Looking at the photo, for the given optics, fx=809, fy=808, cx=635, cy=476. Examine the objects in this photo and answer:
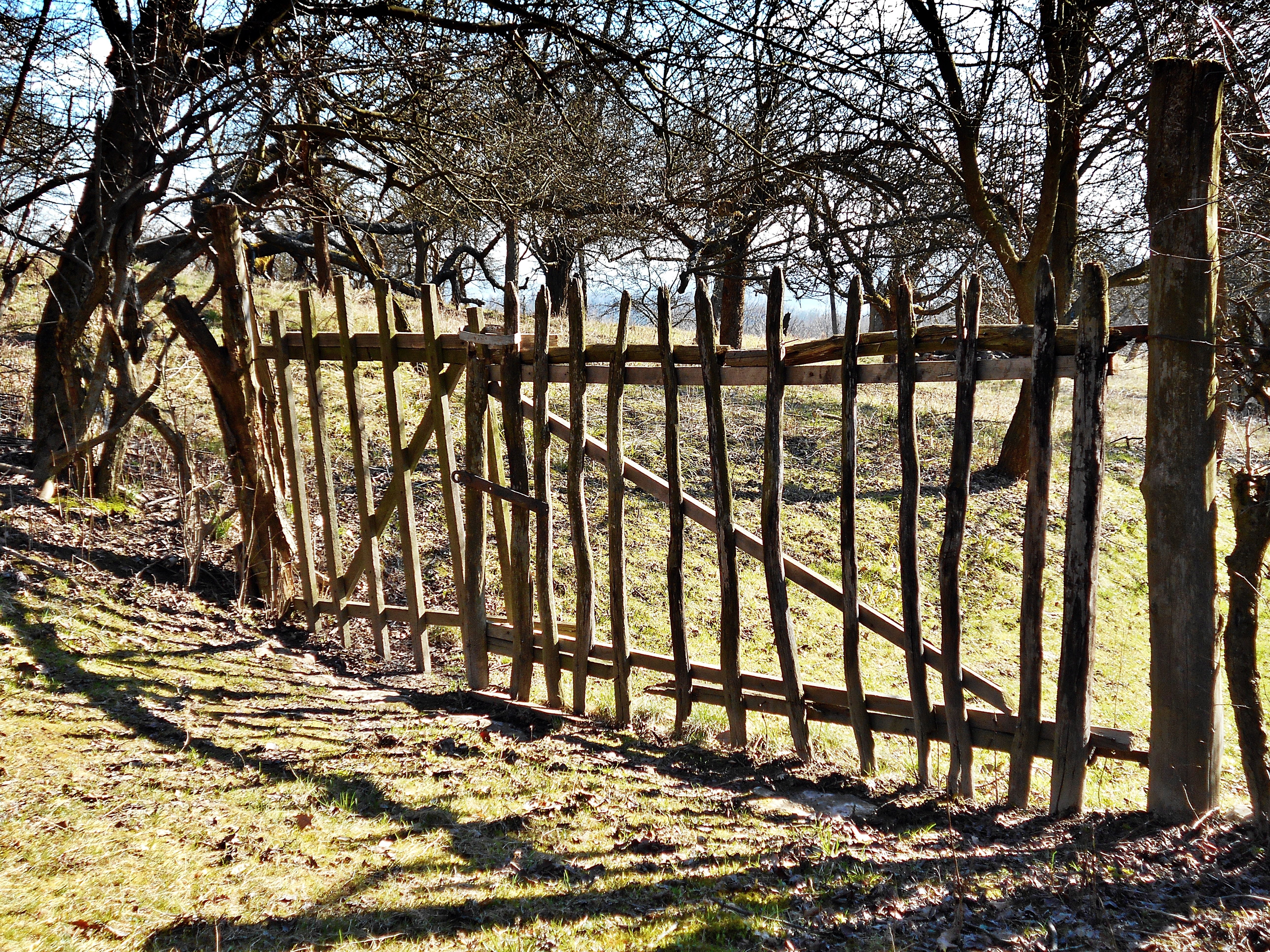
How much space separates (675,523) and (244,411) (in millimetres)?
3342

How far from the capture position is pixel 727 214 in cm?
1170

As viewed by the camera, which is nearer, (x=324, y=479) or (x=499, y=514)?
(x=499, y=514)

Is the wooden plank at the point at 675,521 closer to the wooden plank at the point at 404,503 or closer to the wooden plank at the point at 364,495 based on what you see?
the wooden plank at the point at 404,503

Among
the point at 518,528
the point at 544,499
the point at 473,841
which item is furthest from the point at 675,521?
the point at 473,841

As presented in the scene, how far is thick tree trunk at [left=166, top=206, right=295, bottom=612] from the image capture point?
5.52m

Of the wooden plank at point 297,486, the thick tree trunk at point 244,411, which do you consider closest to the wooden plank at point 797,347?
the wooden plank at point 297,486

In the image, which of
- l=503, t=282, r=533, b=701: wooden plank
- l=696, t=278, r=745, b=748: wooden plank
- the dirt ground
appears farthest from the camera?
l=503, t=282, r=533, b=701: wooden plank

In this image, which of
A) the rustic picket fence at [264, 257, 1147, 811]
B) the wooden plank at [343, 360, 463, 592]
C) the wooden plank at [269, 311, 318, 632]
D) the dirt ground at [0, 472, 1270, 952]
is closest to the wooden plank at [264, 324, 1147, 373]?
the rustic picket fence at [264, 257, 1147, 811]

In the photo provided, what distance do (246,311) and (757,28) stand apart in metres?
4.51

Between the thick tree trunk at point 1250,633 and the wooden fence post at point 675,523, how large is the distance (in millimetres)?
2325

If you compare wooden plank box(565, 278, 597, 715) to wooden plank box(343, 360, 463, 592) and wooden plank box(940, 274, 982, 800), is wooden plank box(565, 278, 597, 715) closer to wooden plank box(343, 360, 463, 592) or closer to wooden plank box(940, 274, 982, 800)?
wooden plank box(343, 360, 463, 592)

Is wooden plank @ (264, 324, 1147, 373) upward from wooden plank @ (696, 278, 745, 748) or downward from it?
upward

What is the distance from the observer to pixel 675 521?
4.20m

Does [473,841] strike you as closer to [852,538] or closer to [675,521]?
[675,521]
